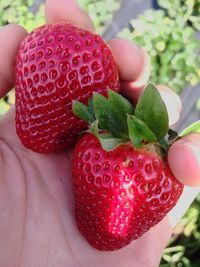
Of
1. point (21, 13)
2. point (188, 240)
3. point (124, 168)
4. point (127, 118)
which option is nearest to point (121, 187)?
point (124, 168)

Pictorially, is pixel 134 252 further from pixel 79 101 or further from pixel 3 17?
pixel 3 17

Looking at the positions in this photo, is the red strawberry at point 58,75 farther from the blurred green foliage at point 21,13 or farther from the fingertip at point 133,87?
the blurred green foliage at point 21,13

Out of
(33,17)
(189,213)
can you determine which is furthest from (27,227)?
(33,17)

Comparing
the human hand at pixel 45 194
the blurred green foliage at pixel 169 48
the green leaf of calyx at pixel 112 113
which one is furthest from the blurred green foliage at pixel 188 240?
the green leaf of calyx at pixel 112 113

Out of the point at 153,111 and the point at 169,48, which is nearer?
the point at 153,111

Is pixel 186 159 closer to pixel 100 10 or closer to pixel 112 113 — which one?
pixel 112 113

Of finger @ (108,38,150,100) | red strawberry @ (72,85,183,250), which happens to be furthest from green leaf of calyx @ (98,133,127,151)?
finger @ (108,38,150,100)
